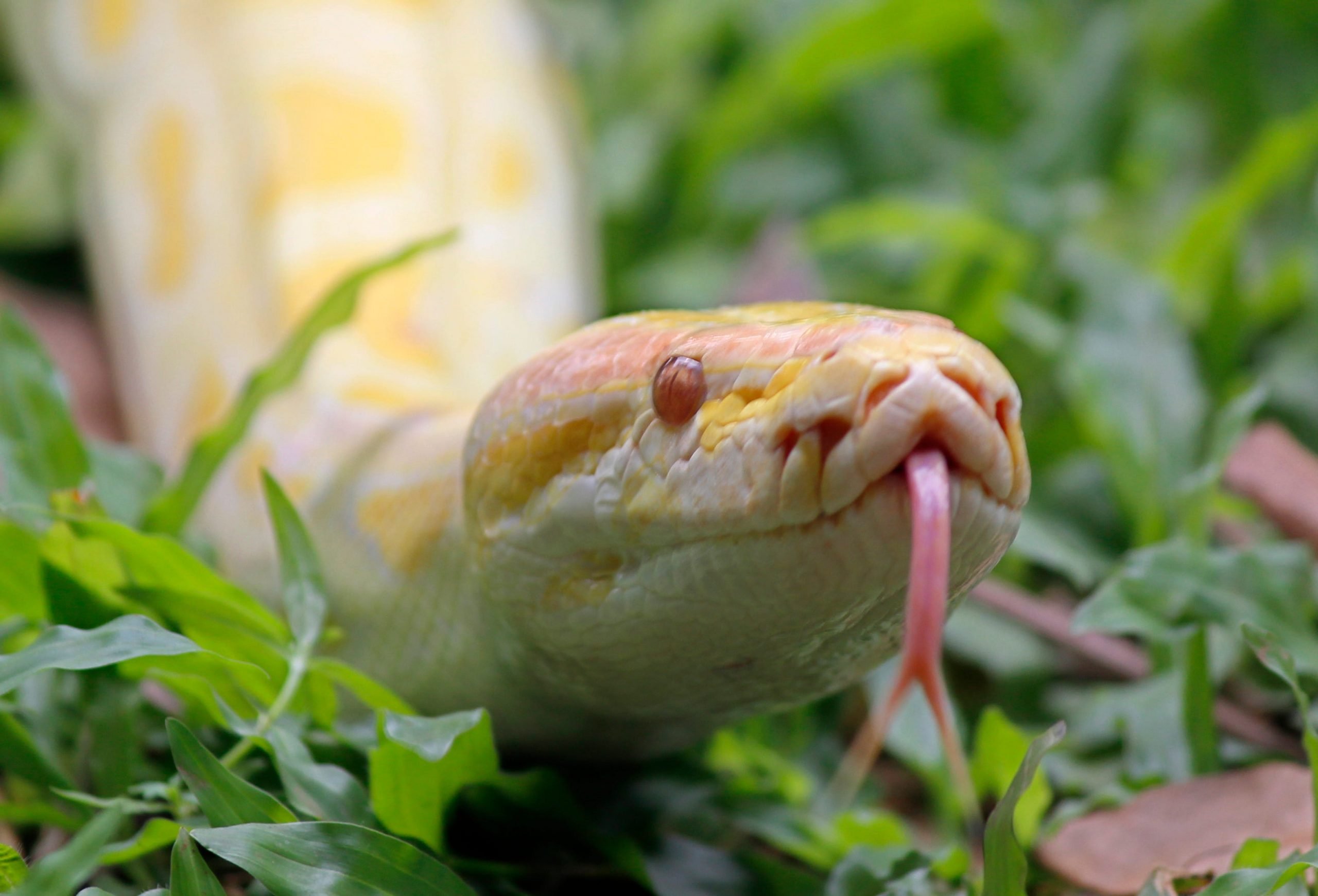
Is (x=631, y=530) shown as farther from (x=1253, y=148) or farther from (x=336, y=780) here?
(x=1253, y=148)

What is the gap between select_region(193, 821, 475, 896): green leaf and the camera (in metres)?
1.34

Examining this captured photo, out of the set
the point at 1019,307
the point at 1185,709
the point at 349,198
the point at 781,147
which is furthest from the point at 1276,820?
the point at 781,147

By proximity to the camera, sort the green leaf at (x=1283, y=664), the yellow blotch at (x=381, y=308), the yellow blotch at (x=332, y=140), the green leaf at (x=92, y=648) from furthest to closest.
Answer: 1. the yellow blotch at (x=332, y=140)
2. the yellow blotch at (x=381, y=308)
3. the green leaf at (x=1283, y=664)
4. the green leaf at (x=92, y=648)

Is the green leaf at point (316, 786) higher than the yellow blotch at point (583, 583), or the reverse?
the yellow blotch at point (583, 583)

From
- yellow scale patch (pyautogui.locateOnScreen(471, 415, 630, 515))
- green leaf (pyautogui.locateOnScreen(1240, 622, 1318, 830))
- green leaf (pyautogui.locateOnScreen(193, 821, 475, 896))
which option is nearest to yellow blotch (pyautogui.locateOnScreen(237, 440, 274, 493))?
yellow scale patch (pyautogui.locateOnScreen(471, 415, 630, 515))

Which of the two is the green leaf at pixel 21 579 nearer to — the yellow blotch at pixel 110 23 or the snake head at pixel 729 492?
the snake head at pixel 729 492

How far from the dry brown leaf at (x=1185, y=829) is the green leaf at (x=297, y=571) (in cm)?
116

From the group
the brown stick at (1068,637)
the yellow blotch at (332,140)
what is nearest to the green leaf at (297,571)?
the brown stick at (1068,637)

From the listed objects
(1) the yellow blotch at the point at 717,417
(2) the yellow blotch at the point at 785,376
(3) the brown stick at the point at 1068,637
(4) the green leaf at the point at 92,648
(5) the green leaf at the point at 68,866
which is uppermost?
(2) the yellow blotch at the point at 785,376

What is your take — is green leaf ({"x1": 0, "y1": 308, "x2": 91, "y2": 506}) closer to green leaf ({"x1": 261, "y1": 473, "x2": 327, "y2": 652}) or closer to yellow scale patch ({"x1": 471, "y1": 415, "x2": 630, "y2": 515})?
green leaf ({"x1": 261, "y1": 473, "x2": 327, "y2": 652})

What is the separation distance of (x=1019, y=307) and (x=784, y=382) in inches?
64.5

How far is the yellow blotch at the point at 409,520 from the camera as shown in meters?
1.89

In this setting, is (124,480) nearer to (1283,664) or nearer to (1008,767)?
(1008,767)

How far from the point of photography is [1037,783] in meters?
1.92
